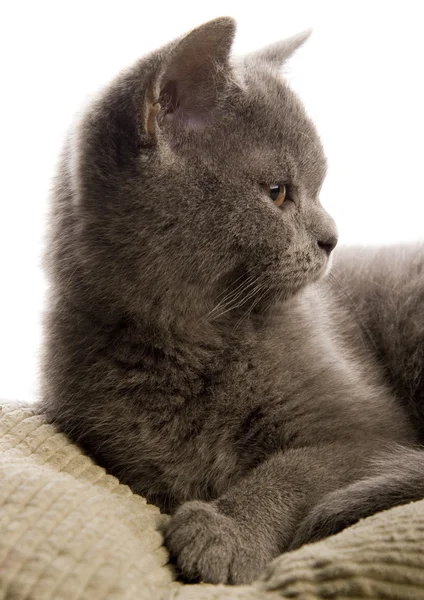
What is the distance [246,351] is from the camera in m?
1.20

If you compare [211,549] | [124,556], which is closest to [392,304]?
[211,549]

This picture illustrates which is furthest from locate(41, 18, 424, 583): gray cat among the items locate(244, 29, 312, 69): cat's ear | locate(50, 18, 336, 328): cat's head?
locate(244, 29, 312, 69): cat's ear

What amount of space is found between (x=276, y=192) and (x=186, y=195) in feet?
0.56

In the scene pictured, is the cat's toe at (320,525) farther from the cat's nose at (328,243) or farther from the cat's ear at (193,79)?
the cat's ear at (193,79)

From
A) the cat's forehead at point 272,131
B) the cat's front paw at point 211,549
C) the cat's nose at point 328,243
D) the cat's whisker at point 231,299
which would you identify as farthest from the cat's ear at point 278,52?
the cat's front paw at point 211,549

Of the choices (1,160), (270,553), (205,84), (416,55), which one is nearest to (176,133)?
(205,84)

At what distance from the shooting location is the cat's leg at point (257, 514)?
95 cm

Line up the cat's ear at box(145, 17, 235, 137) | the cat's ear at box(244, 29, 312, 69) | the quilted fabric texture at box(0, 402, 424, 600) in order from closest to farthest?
the quilted fabric texture at box(0, 402, 424, 600) < the cat's ear at box(145, 17, 235, 137) < the cat's ear at box(244, 29, 312, 69)

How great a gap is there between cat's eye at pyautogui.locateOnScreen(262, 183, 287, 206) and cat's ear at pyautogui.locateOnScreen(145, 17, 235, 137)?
15 cm

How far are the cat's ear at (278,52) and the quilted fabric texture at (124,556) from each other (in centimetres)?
86

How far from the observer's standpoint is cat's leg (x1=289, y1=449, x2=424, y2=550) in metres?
0.97

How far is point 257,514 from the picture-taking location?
1.03 meters

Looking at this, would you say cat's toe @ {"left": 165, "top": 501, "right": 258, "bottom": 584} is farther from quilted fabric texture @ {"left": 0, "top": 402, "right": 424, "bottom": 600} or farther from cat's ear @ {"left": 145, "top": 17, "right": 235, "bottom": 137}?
cat's ear @ {"left": 145, "top": 17, "right": 235, "bottom": 137}

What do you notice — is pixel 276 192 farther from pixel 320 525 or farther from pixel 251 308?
pixel 320 525
